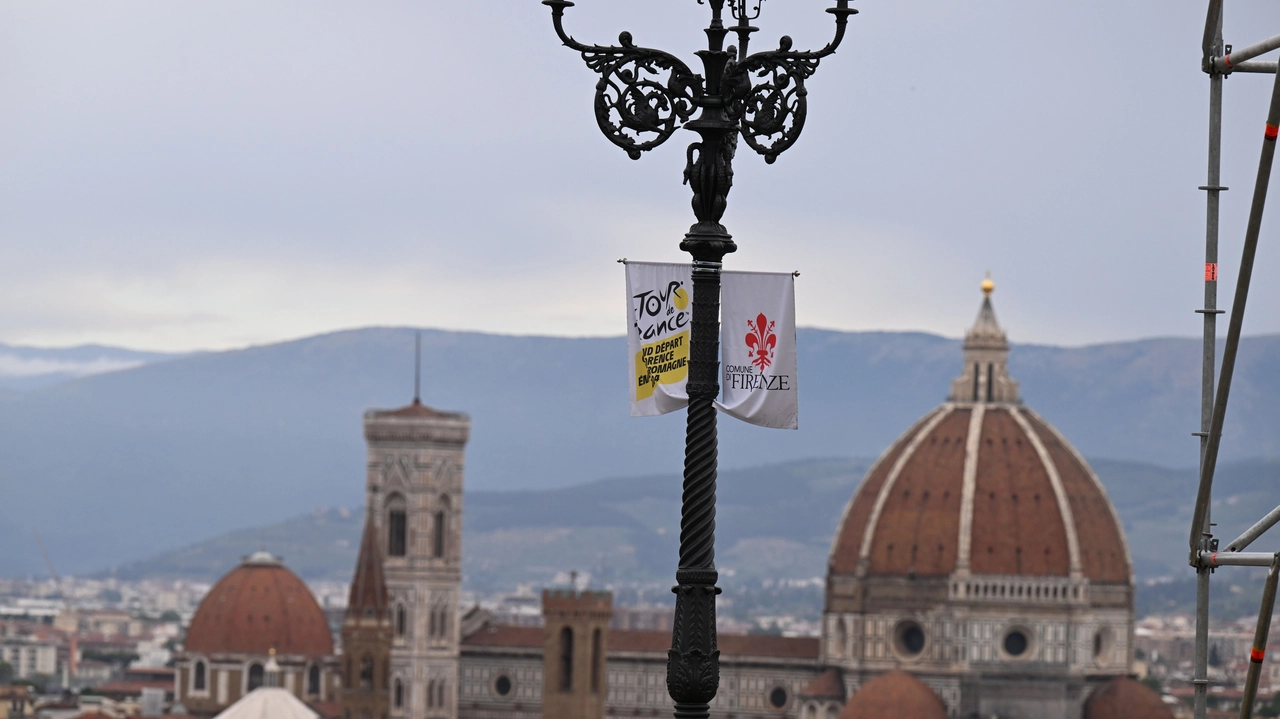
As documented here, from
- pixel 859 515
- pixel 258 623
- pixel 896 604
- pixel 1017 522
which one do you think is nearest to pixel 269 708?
pixel 258 623

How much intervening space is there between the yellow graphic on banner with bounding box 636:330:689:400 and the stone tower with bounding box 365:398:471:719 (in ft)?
413

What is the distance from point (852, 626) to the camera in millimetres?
151750

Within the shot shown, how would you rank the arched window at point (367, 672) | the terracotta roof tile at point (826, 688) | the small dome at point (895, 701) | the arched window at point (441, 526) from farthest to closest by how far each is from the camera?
the arched window at point (441, 526) < the terracotta roof tile at point (826, 688) < the arched window at point (367, 672) < the small dome at point (895, 701)

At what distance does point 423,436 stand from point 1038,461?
3035 centimetres

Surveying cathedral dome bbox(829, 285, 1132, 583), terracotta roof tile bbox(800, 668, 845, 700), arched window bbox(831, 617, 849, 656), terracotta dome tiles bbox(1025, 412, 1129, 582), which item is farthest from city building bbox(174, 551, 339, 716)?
terracotta dome tiles bbox(1025, 412, 1129, 582)

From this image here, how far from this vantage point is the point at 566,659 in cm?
14850

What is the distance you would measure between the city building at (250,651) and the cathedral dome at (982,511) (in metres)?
26.1

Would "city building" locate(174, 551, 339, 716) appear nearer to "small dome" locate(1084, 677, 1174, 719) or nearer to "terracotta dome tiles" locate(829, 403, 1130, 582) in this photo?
"terracotta dome tiles" locate(829, 403, 1130, 582)

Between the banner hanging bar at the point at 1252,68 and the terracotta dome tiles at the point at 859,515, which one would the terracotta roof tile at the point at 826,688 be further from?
the banner hanging bar at the point at 1252,68

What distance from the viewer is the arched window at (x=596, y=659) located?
148125 mm

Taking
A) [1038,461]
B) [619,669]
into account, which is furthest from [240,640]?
[1038,461]

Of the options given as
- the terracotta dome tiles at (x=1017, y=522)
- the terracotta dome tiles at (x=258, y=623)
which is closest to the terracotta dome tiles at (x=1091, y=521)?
the terracotta dome tiles at (x=1017, y=522)

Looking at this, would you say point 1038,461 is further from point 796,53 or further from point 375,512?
point 796,53

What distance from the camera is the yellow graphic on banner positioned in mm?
23016
